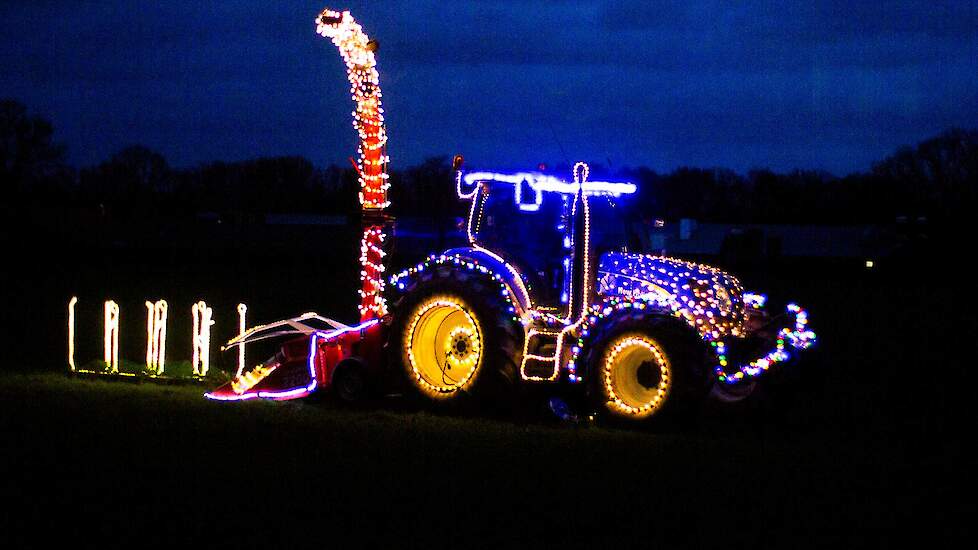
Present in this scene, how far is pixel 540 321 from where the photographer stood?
44.2 ft

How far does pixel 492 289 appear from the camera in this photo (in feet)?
44.1

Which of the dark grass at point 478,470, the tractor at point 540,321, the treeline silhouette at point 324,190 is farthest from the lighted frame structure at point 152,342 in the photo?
the treeline silhouette at point 324,190

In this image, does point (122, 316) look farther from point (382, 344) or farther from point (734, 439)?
point (734, 439)

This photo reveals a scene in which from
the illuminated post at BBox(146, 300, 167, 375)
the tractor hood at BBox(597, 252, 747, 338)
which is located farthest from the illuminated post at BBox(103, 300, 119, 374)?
the tractor hood at BBox(597, 252, 747, 338)

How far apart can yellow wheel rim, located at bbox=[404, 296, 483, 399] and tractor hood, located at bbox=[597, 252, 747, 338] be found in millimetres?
1646

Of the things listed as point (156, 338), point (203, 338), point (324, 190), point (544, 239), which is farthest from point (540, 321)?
point (324, 190)

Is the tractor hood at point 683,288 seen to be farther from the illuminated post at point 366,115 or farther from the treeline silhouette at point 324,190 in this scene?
the treeline silhouette at point 324,190

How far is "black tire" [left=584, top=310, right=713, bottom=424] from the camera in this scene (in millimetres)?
11969

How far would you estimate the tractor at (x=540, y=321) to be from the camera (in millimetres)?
12430

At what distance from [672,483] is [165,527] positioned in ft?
13.0

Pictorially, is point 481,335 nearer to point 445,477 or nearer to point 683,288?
point 683,288

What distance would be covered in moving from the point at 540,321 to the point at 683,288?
5.44ft

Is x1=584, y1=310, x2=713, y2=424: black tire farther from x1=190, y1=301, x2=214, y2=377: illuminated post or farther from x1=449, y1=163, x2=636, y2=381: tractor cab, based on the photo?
x1=190, y1=301, x2=214, y2=377: illuminated post

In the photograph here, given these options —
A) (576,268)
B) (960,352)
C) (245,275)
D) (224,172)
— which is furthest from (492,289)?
(224,172)
